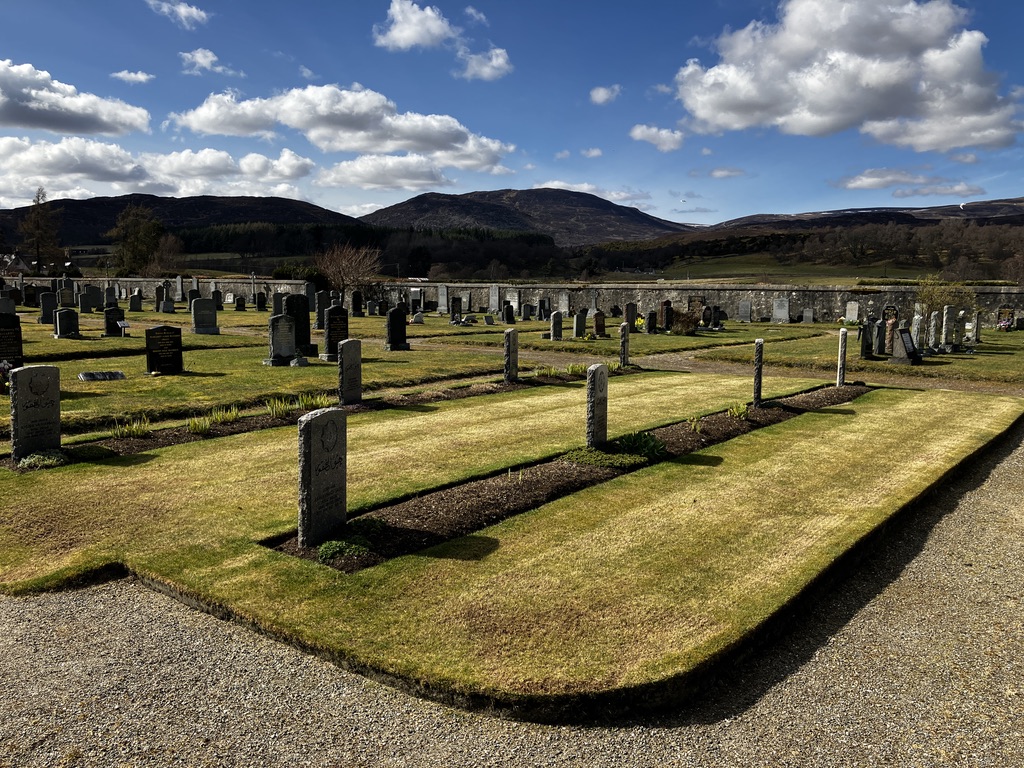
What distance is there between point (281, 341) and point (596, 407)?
12.5 metres

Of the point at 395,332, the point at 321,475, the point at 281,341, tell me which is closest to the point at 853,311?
the point at 395,332

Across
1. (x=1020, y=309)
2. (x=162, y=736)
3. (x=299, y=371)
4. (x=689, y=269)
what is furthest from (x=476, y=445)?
(x=689, y=269)

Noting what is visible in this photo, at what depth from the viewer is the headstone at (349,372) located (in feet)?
47.6

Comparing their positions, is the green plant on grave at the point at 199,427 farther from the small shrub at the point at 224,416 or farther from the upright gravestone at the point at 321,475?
the upright gravestone at the point at 321,475

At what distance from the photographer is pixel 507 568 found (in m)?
6.68

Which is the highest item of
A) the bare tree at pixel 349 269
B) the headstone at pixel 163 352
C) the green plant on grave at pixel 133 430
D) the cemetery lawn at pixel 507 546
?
the bare tree at pixel 349 269

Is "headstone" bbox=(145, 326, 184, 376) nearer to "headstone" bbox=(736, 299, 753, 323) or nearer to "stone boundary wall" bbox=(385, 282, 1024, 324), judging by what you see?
"stone boundary wall" bbox=(385, 282, 1024, 324)

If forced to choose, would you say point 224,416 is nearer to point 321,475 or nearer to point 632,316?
point 321,475

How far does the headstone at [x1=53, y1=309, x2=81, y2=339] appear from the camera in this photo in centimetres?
2559

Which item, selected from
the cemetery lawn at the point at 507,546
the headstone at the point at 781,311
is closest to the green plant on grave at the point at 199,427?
the cemetery lawn at the point at 507,546

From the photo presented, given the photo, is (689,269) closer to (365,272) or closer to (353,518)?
(365,272)

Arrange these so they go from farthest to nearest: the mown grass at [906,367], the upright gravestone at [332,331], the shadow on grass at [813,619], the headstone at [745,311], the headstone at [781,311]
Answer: the headstone at [745,311], the headstone at [781,311], the upright gravestone at [332,331], the mown grass at [906,367], the shadow on grass at [813,619]

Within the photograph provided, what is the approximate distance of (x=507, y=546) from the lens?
7.24 meters

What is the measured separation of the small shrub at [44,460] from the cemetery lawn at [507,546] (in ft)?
0.85
